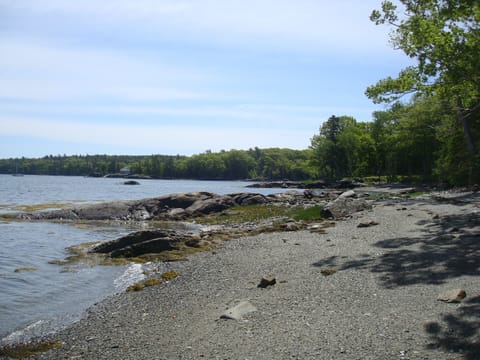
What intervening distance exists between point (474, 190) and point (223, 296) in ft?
104

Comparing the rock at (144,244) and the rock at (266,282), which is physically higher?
the rock at (266,282)

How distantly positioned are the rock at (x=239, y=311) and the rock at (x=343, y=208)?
67.9 ft

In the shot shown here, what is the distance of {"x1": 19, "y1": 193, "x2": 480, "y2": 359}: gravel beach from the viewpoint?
27.1 ft

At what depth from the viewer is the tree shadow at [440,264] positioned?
26.2 feet

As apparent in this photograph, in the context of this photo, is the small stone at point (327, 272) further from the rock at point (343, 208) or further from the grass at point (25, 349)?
the rock at point (343, 208)

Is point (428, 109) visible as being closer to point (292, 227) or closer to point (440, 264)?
point (292, 227)

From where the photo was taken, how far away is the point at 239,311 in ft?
35.0

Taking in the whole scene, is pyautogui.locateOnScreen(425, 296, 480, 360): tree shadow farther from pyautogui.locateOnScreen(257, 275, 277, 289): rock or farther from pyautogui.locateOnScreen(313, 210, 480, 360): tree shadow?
pyautogui.locateOnScreen(257, 275, 277, 289): rock

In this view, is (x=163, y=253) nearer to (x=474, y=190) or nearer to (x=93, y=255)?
(x=93, y=255)

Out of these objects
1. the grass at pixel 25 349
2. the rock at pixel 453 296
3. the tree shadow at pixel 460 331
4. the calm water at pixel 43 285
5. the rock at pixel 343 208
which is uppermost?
the rock at pixel 343 208

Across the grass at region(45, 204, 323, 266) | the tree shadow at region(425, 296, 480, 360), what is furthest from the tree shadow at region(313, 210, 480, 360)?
the grass at region(45, 204, 323, 266)

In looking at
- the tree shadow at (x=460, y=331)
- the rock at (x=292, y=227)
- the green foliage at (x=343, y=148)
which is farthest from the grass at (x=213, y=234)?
the green foliage at (x=343, y=148)

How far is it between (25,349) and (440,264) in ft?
39.3

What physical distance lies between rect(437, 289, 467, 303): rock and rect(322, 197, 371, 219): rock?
67.4ft
